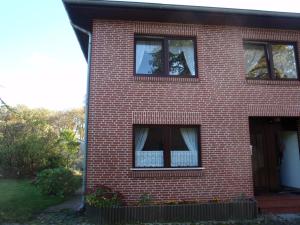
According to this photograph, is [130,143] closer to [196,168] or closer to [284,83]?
[196,168]

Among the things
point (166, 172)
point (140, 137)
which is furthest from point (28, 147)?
point (166, 172)

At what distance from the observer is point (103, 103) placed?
31.0ft

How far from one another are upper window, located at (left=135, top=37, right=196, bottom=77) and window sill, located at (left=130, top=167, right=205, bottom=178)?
298 centimetres

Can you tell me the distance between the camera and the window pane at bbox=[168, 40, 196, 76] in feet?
33.3

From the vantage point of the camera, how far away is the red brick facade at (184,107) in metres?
9.20

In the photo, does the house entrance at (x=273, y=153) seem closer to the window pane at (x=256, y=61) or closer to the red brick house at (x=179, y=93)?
the red brick house at (x=179, y=93)

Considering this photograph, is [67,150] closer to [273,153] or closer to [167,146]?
[167,146]

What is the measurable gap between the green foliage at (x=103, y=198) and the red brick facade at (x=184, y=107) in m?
0.32

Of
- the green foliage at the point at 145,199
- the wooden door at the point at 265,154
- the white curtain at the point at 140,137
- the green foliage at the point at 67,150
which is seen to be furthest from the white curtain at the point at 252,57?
the green foliage at the point at 67,150

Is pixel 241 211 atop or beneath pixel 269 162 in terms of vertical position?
beneath

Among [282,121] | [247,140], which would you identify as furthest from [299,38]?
[247,140]

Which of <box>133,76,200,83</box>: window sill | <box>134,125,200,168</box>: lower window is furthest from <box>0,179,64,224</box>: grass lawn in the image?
<box>133,76,200,83</box>: window sill

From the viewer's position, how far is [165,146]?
958cm

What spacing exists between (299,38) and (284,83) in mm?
1835
